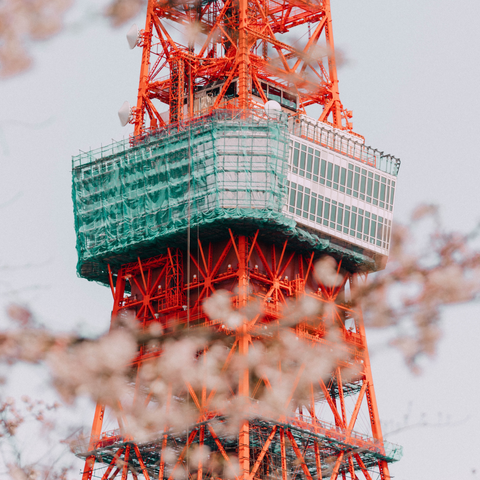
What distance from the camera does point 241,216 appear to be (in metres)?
108

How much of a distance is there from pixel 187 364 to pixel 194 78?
89028 millimetres

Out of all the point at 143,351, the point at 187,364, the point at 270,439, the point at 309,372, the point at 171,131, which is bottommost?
the point at 309,372

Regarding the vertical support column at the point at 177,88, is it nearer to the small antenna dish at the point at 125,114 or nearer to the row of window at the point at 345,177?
the small antenna dish at the point at 125,114

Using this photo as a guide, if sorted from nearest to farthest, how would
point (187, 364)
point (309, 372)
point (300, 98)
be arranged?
1. point (309, 372)
2. point (187, 364)
3. point (300, 98)

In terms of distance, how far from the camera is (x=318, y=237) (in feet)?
374

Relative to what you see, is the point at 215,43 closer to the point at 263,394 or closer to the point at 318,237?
the point at 318,237

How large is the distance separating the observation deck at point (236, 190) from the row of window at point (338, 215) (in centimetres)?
12

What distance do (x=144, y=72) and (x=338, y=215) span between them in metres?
29.0

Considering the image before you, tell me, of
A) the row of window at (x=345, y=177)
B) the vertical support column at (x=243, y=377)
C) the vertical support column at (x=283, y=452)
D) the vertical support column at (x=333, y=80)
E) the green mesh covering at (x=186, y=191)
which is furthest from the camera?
the vertical support column at (x=333, y=80)

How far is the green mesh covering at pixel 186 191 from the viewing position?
362 feet

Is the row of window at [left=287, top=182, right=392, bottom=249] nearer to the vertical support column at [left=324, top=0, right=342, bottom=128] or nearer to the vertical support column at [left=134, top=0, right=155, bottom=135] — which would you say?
the vertical support column at [left=324, top=0, right=342, bottom=128]

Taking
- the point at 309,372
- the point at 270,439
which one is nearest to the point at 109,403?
the point at 309,372

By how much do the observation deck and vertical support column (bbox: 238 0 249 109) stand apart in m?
2.73

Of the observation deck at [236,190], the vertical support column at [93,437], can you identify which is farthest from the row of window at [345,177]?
the vertical support column at [93,437]
